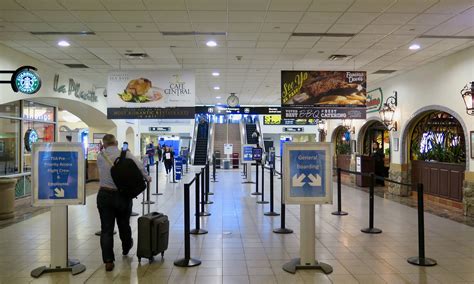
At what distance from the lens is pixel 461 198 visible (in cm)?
979

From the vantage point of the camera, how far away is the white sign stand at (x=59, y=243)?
4.99 metres

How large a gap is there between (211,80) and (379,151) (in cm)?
673

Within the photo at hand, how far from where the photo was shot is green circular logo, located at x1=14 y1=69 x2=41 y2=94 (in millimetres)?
7668

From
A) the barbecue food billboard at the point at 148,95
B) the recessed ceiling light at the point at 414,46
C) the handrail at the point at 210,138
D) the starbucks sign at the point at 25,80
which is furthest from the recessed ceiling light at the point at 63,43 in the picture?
the handrail at the point at 210,138

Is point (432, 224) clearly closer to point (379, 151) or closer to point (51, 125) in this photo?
point (379, 151)

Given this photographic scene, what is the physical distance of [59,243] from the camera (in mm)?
5008

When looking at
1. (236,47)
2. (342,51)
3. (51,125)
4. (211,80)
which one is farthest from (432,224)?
(51,125)

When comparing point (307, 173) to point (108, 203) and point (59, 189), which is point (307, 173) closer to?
point (108, 203)

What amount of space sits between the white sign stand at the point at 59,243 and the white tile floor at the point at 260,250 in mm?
117

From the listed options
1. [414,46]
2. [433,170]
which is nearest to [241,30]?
[414,46]

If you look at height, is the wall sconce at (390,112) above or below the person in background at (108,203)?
above

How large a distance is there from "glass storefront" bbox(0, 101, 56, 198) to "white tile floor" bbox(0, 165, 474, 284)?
2541 millimetres

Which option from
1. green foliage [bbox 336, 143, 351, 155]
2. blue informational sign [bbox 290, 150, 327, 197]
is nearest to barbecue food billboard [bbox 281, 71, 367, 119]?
blue informational sign [bbox 290, 150, 327, 197]

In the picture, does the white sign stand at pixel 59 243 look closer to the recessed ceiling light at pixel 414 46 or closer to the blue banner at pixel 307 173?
the blue banner at pixel 307 173
